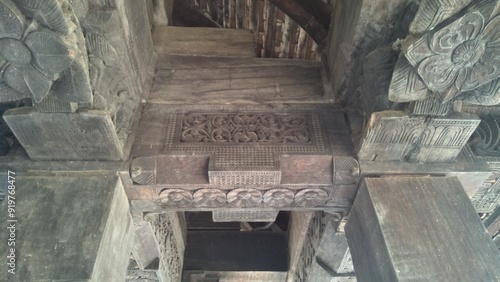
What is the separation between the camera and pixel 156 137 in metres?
1.92

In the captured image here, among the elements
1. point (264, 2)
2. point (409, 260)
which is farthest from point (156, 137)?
point (264, 2)

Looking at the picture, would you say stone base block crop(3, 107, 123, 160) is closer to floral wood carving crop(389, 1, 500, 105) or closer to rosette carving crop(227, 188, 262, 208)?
rosette carving crop(227, 188, 262, 208)

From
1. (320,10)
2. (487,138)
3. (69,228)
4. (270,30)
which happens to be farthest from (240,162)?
(270,30)

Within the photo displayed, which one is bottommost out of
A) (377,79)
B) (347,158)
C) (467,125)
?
(347,158)

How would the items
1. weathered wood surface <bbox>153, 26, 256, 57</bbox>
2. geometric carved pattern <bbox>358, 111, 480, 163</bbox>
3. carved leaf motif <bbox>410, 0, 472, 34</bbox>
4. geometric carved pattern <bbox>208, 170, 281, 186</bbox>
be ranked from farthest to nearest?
weathered wood surface <bbox>153, 26, 256, 57</bbox>
geometric carved pattern <bbox>208, 170, 281, 186</bbox>
geometric carved pattern <bbox>358, 111, 480, 163</bbox>
carved leaf motif <bbox>410, 0, 472, 34</bbox>

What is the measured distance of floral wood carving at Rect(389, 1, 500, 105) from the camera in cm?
132

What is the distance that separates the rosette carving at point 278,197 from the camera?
1902 mm

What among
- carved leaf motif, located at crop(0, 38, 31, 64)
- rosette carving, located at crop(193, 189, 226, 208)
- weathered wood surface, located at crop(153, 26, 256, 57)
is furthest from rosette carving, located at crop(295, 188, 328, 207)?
carved leaf motif, located at crop(0, 38, 31, 64)

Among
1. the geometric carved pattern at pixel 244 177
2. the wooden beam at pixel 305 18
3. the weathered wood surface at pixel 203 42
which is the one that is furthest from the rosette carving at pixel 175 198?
the wooden beam at pixel 305 18

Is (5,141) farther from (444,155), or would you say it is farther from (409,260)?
(444,155)

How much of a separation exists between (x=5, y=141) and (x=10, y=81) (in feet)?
2.19

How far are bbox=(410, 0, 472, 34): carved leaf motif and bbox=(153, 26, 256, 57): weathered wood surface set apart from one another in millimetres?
1305

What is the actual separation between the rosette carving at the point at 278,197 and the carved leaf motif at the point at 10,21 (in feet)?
4.16

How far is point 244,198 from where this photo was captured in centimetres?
193
